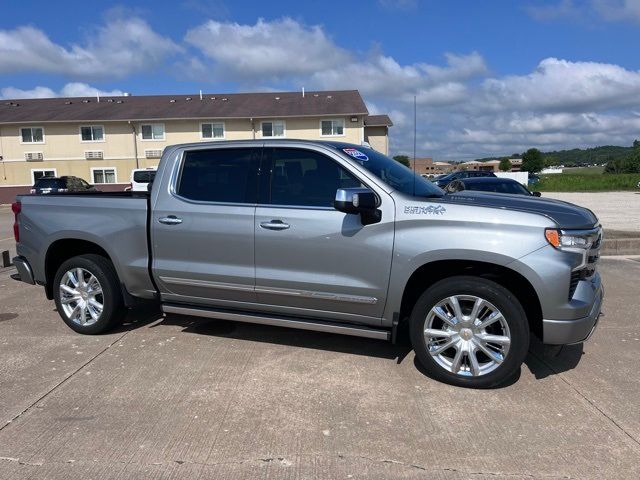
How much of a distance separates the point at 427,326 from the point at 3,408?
3159 mm

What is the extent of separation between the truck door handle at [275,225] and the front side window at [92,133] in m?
36.0

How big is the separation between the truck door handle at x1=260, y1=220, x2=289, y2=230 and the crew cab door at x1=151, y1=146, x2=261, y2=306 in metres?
0.14

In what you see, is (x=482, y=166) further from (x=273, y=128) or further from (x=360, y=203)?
(x=360, y=203)

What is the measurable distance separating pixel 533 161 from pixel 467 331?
120139 mm

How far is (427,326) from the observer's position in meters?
4.04

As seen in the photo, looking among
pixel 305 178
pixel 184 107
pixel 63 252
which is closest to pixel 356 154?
pixel 305 178

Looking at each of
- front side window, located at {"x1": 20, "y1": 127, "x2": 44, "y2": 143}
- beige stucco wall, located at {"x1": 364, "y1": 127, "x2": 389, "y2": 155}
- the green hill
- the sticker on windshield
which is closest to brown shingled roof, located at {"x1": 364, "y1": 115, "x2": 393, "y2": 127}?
beige stucco wall, located at {"x1": 364, "y1": 127, "x2": 389, "y2": 155}

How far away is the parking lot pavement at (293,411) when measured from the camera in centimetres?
303

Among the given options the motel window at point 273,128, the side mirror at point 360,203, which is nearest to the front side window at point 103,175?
the motel window at point 273,128

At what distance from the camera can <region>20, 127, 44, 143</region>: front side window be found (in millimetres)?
36406

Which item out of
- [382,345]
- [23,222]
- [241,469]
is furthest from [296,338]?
[23,222]

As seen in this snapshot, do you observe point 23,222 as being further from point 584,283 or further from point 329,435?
point 584,283

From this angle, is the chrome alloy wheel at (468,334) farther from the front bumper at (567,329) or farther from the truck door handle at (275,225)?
the truck door handle at (275,225)

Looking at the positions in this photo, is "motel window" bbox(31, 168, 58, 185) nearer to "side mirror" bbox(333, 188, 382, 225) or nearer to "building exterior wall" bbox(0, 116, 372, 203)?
"building exterior wall" bbox(0, 116, 372, 203)
